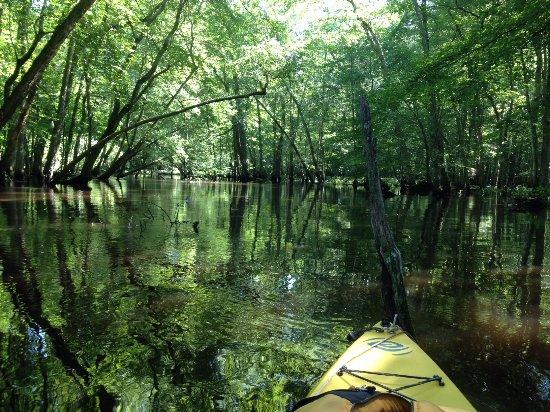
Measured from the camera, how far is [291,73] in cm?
2128

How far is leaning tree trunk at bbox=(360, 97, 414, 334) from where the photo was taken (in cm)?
470

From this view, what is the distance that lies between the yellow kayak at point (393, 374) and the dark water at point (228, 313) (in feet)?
1.60

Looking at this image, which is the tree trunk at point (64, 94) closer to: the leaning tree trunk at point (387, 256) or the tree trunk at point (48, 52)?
the tree trunk at point (48, 52)

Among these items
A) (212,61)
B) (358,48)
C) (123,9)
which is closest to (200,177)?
(358,48)

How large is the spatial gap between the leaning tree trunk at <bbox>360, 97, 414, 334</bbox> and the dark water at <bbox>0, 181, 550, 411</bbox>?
46 centimetres

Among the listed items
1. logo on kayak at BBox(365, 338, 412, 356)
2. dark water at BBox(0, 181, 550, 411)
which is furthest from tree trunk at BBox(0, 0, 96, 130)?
logo on kayak at BBox(365, 338, 412, 356)

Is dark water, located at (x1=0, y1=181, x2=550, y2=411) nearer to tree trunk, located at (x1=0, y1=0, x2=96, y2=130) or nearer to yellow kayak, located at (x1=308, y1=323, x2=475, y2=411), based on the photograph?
yellow kayak, located at (x1=308, y1=323, x2=475, y2=411)

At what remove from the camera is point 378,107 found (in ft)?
55.7

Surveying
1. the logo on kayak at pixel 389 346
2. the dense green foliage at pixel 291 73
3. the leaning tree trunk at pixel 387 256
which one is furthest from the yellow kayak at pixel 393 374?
the dense green foliage at pixel 291 73

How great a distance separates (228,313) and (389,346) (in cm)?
216

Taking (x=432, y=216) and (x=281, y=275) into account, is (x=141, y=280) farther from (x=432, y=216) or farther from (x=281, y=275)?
(x=432, y=216)

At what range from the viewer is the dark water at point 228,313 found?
3.59m

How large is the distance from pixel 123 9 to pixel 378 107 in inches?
364

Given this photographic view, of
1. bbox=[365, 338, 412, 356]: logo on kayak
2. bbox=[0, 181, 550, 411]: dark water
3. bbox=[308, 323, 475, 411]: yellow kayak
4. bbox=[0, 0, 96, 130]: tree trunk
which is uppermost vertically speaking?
bbox=[0, 0, 96, 130]: tree trunk
